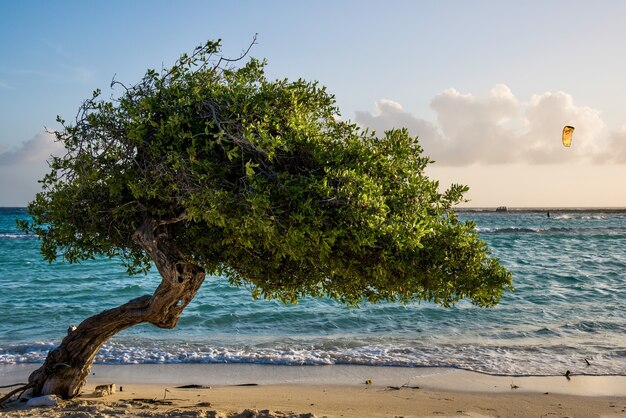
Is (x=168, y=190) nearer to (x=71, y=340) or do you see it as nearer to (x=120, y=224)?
(x=120, y=224)

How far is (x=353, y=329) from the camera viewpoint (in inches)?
677

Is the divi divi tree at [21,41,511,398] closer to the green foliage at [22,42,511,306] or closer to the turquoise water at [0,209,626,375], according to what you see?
the green foliage at [22,42,511,306]

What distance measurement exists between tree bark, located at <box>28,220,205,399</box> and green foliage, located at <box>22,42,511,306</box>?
24 cm

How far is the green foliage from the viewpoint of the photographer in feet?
23.0

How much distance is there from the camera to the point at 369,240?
686 centimetres

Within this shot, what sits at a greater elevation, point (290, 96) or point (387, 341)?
point (290, 96)

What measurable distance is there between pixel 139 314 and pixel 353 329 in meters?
9.01

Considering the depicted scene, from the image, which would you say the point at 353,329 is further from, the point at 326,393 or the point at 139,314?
the point at 139,314

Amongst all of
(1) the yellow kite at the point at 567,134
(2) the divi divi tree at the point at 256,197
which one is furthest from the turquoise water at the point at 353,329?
(2) the divi divi tree at the point at 256,197

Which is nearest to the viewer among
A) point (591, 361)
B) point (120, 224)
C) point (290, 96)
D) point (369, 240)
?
point (369, 240)

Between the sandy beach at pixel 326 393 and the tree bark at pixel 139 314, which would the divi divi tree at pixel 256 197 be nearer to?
the tree bark at pixel 139 314

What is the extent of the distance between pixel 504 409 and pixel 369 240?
5.23 metres

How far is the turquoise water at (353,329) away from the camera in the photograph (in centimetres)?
1397

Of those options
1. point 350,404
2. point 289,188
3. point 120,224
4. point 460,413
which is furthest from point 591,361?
point 120,224
